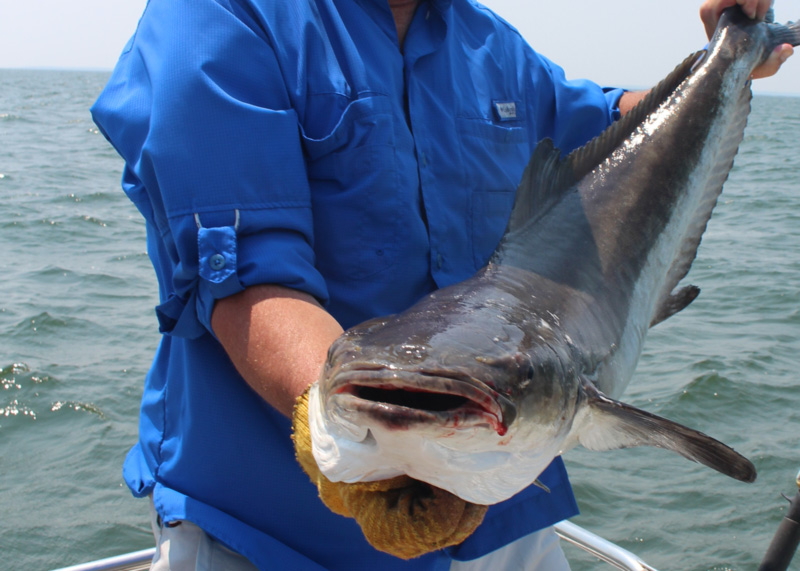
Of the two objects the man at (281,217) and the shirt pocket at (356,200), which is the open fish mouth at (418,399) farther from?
the shirt pocket at (356,200)

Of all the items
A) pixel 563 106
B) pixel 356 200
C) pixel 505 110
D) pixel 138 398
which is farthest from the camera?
pixel 138 398

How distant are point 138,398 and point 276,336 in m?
5.27

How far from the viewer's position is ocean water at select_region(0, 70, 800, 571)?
489cm

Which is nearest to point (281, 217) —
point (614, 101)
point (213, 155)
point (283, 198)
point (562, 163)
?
point (283, 198)

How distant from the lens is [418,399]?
3.70ft

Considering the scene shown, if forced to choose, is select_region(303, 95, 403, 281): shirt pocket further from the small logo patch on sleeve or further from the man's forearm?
the small logo patch on sleeve

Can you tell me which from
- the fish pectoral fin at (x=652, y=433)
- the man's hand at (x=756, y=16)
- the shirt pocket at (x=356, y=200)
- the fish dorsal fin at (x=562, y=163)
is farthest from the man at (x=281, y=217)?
the man's hand at (x=756, y=16)

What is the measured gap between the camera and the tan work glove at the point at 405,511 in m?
1.32

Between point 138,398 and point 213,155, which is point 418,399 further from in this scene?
point 138,398

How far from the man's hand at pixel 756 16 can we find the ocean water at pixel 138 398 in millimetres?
3009

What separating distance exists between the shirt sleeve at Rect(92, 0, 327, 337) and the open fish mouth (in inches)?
23.6

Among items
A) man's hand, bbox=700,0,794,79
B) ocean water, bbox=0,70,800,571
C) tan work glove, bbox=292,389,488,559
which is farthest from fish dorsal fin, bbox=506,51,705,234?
ocean water, bbox=0,70,800,571

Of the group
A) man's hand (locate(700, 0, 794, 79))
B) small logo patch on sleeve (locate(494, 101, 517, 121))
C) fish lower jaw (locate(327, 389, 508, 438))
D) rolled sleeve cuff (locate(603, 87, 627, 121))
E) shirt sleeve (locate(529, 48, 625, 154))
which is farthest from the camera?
rolled sleeve cuff (locate(603, 87, 627, 121))

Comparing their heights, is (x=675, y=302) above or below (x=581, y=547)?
above
